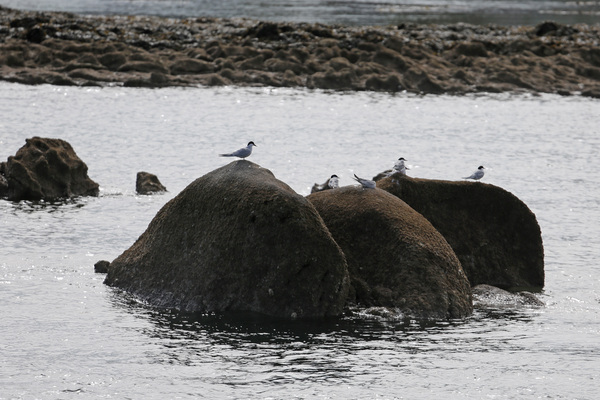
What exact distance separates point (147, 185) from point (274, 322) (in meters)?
11.8

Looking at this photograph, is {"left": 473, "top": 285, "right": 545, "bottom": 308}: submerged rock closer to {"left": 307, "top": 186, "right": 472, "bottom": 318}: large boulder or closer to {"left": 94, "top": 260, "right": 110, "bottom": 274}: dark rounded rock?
{"left": 307, "top": 186, "right": 472, "bottom": 318}: large boulder

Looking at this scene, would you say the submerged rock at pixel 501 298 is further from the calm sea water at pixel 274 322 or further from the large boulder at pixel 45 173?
the large boulder at pixel 45 173

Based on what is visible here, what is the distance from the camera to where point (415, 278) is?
14.4m

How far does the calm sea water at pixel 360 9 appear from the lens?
93000 millimetres

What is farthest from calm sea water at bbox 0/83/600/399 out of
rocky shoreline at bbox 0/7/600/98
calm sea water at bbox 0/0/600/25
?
calm sea water at bbox 0/0/600/25

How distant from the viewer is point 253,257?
14.0 m

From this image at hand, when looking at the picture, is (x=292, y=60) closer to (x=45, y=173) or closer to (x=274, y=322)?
(x=45, y=173)

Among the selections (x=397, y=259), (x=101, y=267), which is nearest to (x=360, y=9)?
(x=101, y=267)

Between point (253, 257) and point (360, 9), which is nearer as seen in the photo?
point (253, 257)

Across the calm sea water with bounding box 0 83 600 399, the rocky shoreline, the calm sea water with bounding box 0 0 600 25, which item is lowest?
the calm sea water with bounding box 0 83 600 399

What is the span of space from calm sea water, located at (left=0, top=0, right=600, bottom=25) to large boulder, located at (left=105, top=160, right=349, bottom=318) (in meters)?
70.5

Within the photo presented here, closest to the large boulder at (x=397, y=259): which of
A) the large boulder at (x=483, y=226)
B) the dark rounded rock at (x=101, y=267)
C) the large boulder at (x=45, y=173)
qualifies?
the large boulder at (x=483, y=226)

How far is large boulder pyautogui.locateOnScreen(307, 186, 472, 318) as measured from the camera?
47.2ft

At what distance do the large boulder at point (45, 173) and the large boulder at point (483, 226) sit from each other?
413 inches
